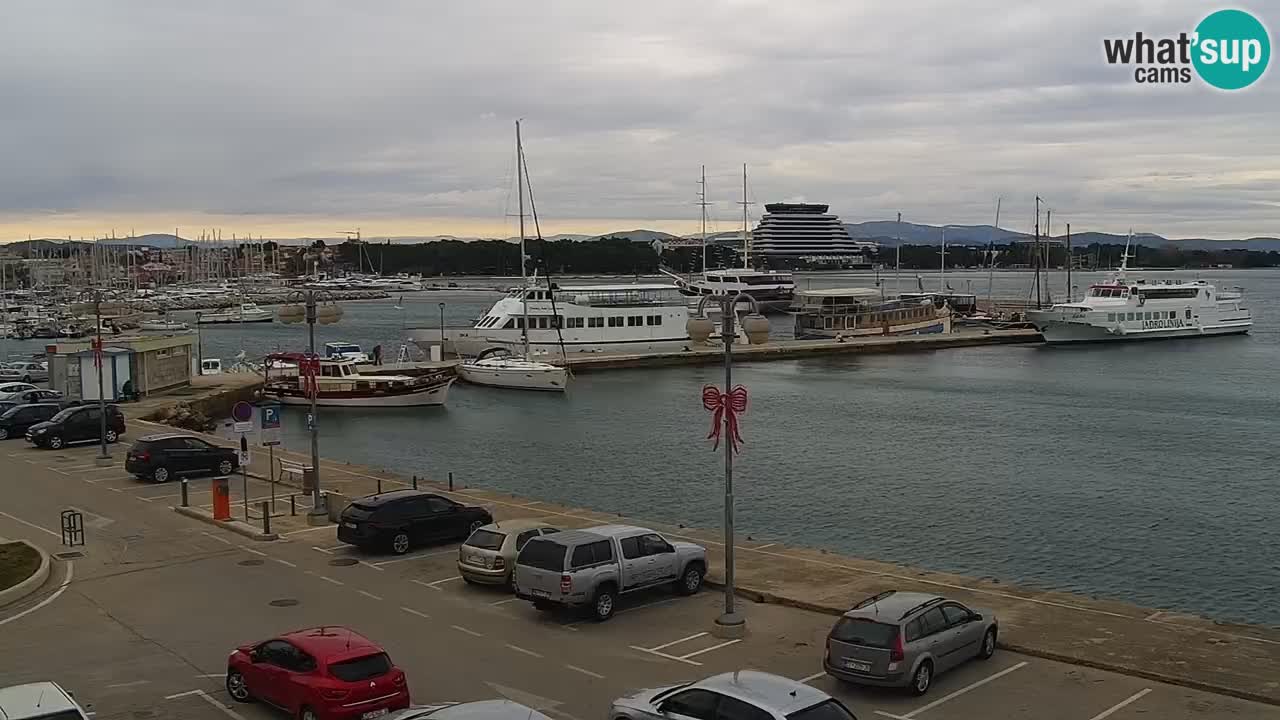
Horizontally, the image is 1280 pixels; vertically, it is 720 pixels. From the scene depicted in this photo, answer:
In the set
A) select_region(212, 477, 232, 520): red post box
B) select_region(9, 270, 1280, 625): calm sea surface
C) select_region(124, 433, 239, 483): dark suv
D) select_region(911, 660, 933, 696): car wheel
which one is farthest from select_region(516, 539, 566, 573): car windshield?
select_region(124, 433, 239, 483): dark suv

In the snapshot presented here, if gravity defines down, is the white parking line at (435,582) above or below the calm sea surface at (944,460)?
above

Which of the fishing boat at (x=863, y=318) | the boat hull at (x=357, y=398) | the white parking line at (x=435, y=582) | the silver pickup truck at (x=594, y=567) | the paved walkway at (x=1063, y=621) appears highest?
the fishing boat at (x=863, y=318)

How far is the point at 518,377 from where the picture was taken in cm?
7062

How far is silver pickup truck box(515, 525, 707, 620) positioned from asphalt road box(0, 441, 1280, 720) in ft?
1.39

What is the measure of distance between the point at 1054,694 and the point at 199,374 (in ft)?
194

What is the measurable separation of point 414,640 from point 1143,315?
346 feet

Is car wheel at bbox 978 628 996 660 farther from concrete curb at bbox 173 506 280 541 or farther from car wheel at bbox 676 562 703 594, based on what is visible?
concrete curb at bbox 173 506 280 541

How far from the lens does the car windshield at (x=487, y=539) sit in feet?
60.3

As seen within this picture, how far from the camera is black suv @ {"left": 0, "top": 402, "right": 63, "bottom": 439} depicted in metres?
35.7

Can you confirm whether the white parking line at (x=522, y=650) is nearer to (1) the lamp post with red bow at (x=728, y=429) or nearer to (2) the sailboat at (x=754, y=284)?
(1) the lamp post with red bow at (x=728, y=429)

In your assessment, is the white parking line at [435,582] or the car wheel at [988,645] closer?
the car wheel at [988,645]

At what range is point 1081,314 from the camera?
105m

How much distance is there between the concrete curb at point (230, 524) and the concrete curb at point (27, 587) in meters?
3.87

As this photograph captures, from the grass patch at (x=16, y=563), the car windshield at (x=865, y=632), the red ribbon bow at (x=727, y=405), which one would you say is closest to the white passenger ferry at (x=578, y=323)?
the grass patch at (x=16, y=563)
